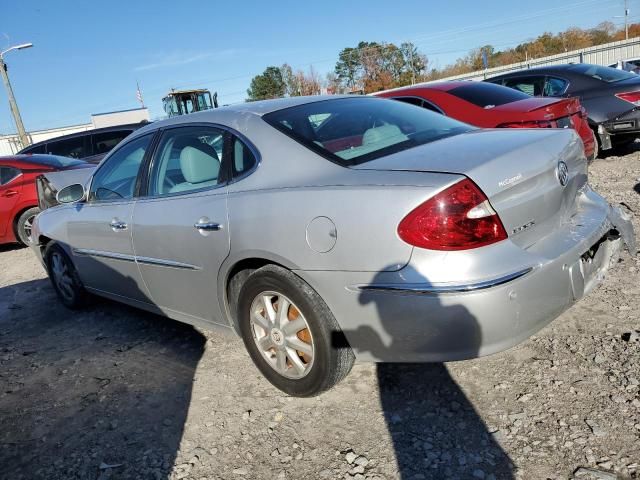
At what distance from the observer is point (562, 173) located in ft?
7.99

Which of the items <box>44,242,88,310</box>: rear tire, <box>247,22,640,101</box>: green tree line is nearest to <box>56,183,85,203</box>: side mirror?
<box>44,242,88,310</box>: rear tire

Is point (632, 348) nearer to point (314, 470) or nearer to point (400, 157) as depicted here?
point (400, 157)

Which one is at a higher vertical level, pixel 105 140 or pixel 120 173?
pixel 105 140

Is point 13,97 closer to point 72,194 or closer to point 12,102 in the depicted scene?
point 12,102

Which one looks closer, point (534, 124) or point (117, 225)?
point (117, 225)

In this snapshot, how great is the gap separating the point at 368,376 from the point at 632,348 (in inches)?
54.2

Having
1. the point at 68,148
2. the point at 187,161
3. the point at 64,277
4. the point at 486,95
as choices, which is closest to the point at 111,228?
the point at 187,161

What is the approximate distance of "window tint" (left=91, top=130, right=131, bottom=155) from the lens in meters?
10.3

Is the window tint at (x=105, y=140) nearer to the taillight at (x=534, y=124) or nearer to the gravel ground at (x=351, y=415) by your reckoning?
the gravel ground at (x=351, y=415)

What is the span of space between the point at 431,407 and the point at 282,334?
804mm

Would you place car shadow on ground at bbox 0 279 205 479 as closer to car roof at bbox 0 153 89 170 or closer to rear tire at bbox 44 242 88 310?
rear tire at bbox 44 242 88 310

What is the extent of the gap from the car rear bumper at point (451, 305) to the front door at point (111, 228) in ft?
5.69

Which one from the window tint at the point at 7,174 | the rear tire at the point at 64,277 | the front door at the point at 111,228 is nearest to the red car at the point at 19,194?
the window tint at the point at 7,174

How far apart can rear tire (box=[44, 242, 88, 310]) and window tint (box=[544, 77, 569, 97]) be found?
22.4 feet
